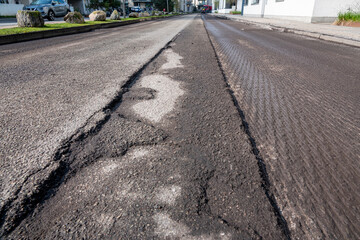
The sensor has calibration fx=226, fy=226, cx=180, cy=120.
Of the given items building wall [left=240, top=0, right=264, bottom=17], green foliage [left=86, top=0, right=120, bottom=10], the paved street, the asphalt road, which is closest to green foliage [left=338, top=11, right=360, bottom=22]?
the asphalt road

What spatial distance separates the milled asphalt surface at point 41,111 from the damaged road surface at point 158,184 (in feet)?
0.27

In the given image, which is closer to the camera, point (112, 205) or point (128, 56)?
point (112, 205)

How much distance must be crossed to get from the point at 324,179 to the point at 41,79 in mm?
3329

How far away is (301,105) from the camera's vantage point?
7.48ft

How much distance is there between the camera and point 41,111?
205 centimetres

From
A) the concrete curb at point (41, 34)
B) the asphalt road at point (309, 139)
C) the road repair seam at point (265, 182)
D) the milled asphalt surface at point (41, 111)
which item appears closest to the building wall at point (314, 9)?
the asphalt road at point (309, 139)

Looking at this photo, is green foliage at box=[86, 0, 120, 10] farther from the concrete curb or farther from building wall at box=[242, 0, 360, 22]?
building wall at box=[242, 0, 360, 22]

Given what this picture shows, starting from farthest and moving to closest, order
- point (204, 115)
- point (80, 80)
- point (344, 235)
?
point (80, 80) → point (204, 115) → point (344, 235)

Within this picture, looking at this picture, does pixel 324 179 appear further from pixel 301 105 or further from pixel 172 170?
pixel 301 105

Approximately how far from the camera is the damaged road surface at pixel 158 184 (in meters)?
0.95

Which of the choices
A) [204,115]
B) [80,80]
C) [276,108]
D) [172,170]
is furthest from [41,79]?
[276,108]

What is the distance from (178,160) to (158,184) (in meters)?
0.24

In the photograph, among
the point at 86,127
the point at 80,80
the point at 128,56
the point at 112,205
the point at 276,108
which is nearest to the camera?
the point at 112,205

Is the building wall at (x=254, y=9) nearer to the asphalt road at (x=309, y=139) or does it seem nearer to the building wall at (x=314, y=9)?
the building wall at (x=314, y=9)
